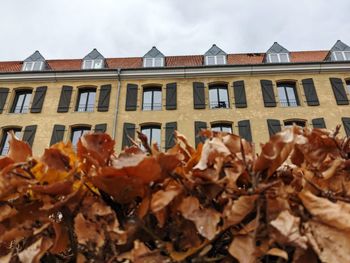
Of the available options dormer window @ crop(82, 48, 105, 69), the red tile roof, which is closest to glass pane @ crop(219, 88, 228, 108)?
the red tile roof

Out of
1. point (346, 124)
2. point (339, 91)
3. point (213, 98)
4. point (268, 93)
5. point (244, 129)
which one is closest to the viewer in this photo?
point (346, 124)

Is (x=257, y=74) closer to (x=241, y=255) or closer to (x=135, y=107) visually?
(x=135, y=107)

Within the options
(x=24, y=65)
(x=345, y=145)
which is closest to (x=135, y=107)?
(x=24, y=65)

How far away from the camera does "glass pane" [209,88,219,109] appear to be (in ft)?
52.6

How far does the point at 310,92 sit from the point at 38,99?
12.6 meters

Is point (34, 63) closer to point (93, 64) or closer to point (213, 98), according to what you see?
point (93, 64)

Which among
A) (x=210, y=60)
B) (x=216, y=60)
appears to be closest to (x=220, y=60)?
(x=216, y=60)

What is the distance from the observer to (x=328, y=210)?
2.91 ft

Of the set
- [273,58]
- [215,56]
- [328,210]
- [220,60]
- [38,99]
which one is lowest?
[328,210]

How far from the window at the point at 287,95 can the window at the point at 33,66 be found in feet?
41.0

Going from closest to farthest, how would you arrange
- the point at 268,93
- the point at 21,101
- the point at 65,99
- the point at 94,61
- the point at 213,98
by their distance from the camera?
the point at 268,93 → the point at 65,99 → the point at 213,98 → the point at 21,101 → the point at 94,61

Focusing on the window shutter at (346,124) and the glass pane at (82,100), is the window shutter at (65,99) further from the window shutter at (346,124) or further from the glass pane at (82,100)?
the window shutter at (346,124)

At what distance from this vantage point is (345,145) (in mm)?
1174

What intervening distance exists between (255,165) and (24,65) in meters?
20.1
